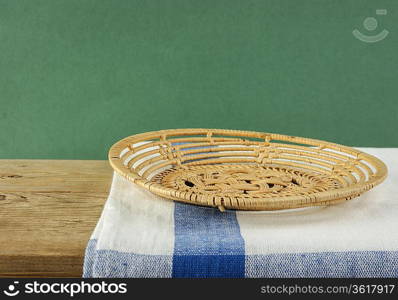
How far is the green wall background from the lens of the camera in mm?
1688

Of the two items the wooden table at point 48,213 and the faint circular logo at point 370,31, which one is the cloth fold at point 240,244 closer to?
the wooden table at point 48,213

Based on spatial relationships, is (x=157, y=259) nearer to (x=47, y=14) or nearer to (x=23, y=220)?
(x=23, y=220)

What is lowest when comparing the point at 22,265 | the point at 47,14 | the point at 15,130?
the point at 15,130

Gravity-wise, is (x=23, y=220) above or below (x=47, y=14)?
below

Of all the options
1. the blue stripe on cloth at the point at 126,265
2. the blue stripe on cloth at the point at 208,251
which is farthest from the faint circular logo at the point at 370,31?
the blue stripe on cloth at the point at 126,265

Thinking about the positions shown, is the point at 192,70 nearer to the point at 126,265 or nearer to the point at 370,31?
the point at 370,31

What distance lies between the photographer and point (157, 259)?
53cm

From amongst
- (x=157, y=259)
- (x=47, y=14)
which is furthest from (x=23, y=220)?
(x=47, y=14)

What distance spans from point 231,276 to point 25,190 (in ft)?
1.28

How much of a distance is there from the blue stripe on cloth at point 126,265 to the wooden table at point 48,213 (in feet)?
0.06

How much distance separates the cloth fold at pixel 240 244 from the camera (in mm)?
526

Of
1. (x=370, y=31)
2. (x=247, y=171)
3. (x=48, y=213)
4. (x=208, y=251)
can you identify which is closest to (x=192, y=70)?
(x=370, y=31)

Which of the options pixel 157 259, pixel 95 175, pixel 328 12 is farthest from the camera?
pixel 328 12

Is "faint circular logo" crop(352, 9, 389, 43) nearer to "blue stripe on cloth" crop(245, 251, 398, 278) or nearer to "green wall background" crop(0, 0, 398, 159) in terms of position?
"green wall background" crop(0, 0, 398, 159)
